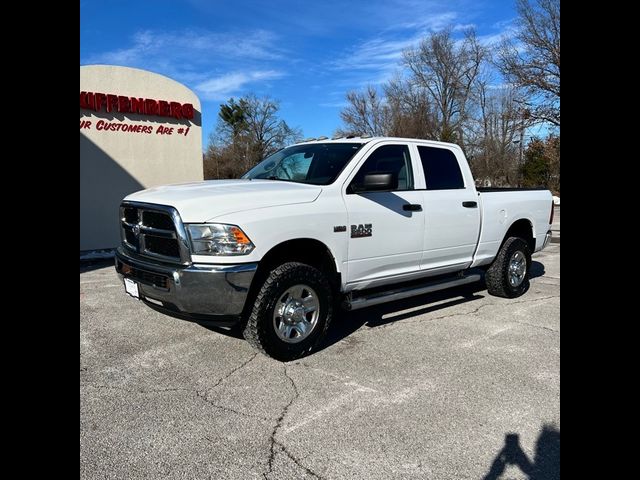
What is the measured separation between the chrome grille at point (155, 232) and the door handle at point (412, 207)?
239 centimetres

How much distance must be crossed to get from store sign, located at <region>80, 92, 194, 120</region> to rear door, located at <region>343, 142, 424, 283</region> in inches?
348

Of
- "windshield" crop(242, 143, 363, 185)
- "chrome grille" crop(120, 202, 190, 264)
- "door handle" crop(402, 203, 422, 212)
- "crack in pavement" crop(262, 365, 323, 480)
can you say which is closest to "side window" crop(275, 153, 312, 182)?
"windshield" crop(242, 143, 363, 185)

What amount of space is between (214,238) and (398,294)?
2190mm

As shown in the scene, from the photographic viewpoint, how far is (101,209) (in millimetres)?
11758

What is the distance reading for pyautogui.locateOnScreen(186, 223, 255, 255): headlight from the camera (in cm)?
391

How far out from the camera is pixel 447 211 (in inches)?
225

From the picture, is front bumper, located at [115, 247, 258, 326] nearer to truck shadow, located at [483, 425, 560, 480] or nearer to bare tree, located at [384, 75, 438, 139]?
truck shadow, located at [483, 425, 560, 480]

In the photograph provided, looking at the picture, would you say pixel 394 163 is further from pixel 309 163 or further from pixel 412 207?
pixel 309 163

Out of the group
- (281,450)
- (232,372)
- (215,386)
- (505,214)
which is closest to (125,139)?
(505,214)

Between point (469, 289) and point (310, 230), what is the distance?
406 cm

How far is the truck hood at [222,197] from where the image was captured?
3.96 meters
